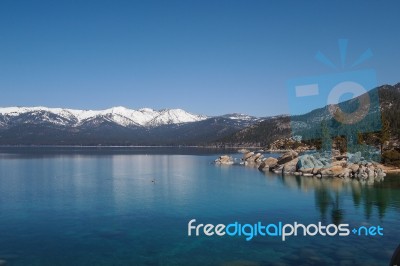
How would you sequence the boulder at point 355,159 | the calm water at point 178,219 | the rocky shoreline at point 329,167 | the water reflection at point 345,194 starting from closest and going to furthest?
the calm water at point 178,219
the water reflection at point 345,194
the rocky shoreline at point 329,167
the boulder at point 355,159

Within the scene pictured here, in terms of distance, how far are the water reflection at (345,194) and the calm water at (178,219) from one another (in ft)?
0.46

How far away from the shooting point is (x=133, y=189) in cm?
6938

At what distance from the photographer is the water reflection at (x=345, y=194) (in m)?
47.0

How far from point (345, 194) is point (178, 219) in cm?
3130

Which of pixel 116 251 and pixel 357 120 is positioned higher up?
pixel 357 120

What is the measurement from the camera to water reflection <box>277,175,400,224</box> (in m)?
47.0

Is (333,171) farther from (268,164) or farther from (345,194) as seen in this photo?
(345,194)

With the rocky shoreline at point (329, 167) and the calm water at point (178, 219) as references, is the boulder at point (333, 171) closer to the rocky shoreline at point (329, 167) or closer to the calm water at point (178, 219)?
the rocky shoreline at point (329, 167)

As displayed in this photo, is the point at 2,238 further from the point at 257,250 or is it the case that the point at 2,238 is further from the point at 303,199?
the point at 303,199

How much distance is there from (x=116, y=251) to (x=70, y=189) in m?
41.5

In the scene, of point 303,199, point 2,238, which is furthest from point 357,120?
point 2,238

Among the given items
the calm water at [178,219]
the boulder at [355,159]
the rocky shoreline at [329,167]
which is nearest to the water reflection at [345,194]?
the calm water at [178,219]

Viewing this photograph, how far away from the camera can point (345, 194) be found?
2403 inches

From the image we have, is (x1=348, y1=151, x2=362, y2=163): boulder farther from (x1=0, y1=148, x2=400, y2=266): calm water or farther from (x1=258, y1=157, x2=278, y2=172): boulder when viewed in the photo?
(x1=258, y1=157, x2=278, y2=172): boulder
